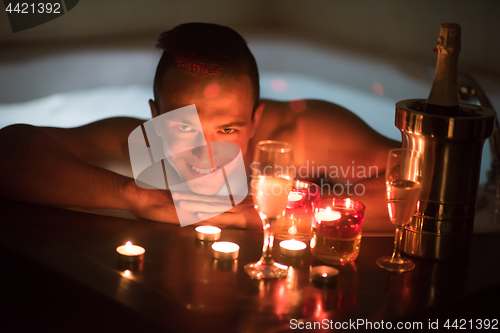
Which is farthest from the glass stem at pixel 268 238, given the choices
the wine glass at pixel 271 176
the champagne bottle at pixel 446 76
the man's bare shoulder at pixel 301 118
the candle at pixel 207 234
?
the man's bare shoulder at pixel 301 118

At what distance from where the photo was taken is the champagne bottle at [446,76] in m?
0.78

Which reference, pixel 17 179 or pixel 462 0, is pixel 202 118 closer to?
pixel 17 179

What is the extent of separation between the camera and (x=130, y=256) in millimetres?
773

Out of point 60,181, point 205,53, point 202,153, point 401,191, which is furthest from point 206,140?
point 401,191

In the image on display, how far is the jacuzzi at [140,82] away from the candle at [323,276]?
915mm

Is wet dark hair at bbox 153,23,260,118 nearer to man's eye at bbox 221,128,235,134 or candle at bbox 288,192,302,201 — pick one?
man's eye at bbox 221,128,235,134

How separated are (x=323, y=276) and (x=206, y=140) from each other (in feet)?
2.23

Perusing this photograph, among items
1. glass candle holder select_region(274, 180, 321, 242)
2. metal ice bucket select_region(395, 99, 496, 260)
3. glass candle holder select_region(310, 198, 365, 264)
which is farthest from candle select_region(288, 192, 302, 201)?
metal ice bucket select_region(395, 99, 496, 260)

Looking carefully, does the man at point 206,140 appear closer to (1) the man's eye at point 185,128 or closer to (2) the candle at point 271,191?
(1) the man's eye at point 185,128

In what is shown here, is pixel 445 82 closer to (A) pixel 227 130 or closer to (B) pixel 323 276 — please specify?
(B) pixel 323 276

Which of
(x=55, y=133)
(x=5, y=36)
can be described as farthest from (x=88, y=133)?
(x=5, y=36)

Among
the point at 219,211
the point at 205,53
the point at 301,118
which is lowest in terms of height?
the point at 219,211

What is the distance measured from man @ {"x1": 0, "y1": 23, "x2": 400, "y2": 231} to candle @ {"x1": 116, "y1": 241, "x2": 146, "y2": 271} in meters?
0.21

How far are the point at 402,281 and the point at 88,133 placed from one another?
1180mm
